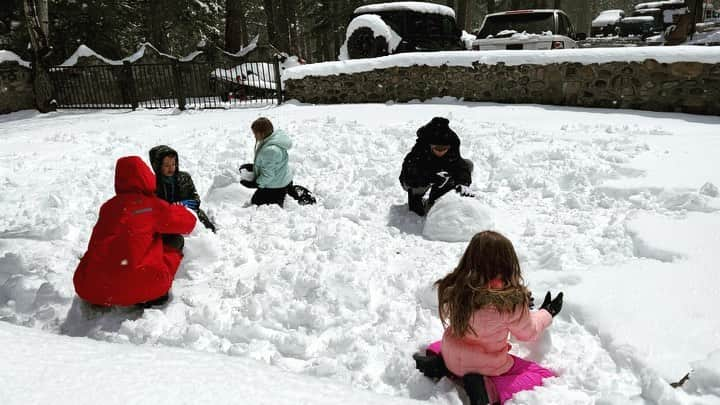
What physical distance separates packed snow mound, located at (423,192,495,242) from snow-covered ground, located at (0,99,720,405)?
0.05ft

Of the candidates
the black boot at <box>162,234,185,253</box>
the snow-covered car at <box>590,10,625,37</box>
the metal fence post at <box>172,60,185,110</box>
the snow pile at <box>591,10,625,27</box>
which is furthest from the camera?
the snow pile at <box>591,10,625,27</box>

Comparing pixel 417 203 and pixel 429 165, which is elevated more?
pixel 429 165

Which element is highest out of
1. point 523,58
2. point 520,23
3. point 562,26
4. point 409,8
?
point 409,8

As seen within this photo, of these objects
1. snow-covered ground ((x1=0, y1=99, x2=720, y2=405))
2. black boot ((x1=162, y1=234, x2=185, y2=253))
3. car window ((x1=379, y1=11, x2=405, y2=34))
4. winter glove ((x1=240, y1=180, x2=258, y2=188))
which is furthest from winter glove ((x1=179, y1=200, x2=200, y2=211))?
car window ((x1=379, y1=11, x2=405, y2=34))

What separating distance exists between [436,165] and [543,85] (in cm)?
561

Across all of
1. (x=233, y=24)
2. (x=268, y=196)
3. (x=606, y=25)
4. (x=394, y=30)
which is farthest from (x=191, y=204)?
(x=606, y=25)

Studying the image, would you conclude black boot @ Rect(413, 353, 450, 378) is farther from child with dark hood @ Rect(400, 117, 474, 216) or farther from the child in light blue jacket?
the child in light blue jacket

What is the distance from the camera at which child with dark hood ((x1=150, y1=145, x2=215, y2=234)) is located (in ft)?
12.8

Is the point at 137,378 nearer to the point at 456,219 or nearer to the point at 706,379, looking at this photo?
the point at 706,379

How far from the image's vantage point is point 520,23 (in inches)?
445

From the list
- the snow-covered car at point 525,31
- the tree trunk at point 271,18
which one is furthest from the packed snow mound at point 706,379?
the tree trunk at point 271,18

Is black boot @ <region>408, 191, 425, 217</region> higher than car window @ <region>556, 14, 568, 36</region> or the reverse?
the reverse

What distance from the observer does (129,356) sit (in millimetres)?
1809

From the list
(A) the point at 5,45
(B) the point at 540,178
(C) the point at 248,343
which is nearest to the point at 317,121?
Answer: (B) the point at 540,178
